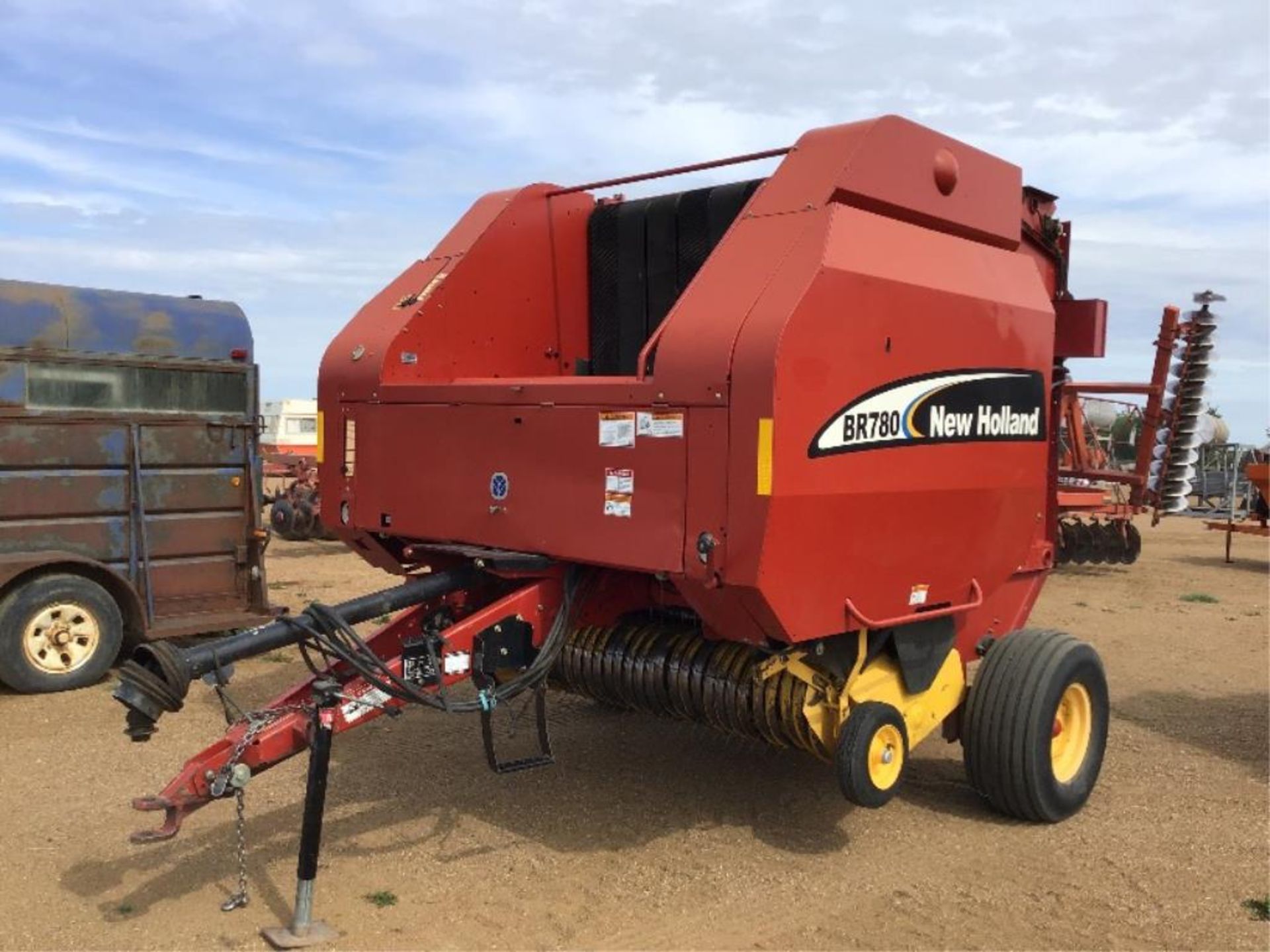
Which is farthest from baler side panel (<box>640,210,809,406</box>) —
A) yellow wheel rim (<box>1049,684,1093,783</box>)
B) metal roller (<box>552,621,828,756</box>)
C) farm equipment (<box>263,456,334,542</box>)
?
farm equipment (<box>263,456,334,542</box>)

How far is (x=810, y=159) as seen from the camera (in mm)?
4262

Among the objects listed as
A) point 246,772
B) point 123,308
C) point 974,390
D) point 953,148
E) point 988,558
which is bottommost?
point 246,772

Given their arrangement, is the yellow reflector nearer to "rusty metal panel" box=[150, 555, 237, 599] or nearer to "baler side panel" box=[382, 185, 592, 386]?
"baler side panel" box=[382, 185, 592, 386]

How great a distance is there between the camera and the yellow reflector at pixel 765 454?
367 centimetres

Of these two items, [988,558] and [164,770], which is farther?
[164,770]

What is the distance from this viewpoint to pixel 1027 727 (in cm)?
486

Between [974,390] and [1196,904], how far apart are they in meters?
2.00

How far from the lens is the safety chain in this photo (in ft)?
11.8

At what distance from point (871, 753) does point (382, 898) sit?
1.79m

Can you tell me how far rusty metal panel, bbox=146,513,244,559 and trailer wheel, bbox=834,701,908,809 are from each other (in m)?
5.18

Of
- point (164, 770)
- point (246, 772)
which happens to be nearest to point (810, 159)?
point (246, 772)

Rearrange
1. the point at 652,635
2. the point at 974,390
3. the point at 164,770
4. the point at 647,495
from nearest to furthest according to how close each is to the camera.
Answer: the point at 647,495 < the point at 974,390 < the point at 652,635 < the point at 164,770

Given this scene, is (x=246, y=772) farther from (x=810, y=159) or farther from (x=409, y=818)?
(x=810, y=159)

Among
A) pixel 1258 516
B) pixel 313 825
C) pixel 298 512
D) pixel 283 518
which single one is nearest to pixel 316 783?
pixel 313 825
